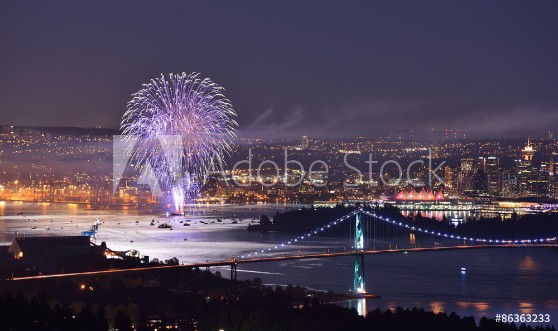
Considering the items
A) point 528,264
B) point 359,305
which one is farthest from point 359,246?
point 359,305

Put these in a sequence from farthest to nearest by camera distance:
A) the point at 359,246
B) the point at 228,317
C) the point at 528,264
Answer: the point at 528,264 < the point at 359,246 < the point at 228,317

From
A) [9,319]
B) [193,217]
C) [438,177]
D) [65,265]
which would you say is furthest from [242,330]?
[438,177]

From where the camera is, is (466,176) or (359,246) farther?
(466,176)

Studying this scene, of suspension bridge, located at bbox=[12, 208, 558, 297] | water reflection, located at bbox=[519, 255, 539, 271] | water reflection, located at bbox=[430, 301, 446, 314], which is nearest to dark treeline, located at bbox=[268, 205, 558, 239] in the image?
suspension bridge, located at bbox=[12, 208, 558, 297]

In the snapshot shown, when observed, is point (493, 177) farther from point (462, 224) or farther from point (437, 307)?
point (437, 307)

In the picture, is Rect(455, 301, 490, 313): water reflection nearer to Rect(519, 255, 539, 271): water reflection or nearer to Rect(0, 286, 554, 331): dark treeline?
Rect(0, 286, 554, 331): dark treeline

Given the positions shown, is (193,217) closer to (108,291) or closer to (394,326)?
(108,291)

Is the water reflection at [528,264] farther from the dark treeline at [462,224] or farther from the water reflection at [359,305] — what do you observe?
the dark treeline at [462,224]

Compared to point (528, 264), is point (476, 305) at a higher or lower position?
lower
